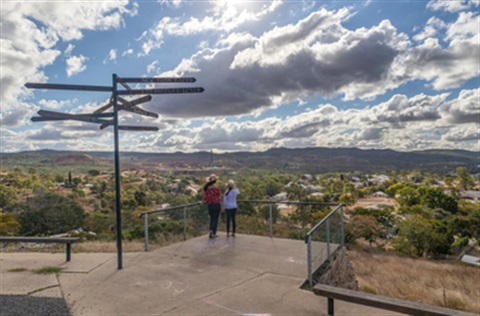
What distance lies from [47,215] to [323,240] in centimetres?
2801

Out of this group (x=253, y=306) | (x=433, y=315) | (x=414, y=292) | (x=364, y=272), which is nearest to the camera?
(x=433, y=315)

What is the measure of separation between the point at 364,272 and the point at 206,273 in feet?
33.2

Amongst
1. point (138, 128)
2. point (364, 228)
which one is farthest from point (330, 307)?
point (364, 228)

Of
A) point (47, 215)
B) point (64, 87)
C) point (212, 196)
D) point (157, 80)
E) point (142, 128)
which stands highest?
point (157, 80)

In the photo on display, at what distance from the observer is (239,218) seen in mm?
13625

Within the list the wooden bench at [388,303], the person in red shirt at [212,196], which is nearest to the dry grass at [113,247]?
the person in red shirt at [212,196]

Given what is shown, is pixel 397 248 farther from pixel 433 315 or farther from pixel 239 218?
pixel 433 315

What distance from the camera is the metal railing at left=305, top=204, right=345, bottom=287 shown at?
5.06m

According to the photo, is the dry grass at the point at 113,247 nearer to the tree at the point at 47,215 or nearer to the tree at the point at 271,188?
the tree at the point at 47,215

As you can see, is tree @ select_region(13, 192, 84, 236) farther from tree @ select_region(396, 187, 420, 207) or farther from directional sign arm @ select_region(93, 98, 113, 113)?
tree @ select_region(396, 187, 420, 207)

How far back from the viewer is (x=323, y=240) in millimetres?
6344

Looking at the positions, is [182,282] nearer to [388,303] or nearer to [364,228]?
[388,303]

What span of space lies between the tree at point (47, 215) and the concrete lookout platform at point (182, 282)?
2231 cm

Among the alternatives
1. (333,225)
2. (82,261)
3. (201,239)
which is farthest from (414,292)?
(82,261)
